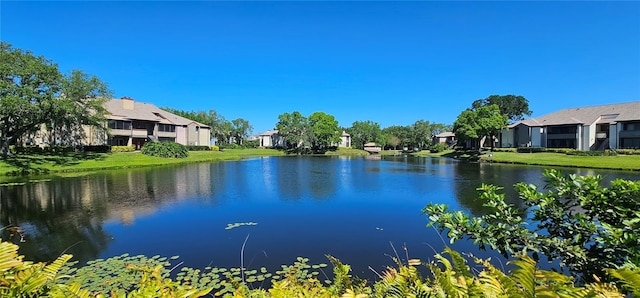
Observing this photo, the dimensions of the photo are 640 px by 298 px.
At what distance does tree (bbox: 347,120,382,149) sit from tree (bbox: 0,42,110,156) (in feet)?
254

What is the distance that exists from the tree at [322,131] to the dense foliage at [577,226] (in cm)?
7416

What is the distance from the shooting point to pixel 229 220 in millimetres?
12750

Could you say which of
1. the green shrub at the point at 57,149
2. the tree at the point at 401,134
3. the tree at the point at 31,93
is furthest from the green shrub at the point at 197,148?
the tree at the point at 401,134

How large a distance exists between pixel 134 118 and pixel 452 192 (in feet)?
170

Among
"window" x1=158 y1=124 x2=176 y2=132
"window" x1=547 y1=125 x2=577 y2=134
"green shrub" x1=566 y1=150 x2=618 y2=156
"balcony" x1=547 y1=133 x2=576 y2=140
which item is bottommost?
"green shrub" x1=566 y1=150 x2=618 y2=156

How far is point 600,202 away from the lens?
386 cm

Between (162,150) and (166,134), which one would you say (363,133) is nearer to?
(166,134)

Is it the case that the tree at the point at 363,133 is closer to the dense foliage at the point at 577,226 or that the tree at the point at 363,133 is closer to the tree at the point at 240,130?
the tree at the point at 240,130

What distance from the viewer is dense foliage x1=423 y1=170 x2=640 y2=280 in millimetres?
3459

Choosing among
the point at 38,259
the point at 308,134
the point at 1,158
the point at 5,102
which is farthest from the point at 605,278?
the point at 308,134

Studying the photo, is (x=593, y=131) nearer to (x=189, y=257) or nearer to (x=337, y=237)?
(x=337, y=237)

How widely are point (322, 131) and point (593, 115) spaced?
2021 inches

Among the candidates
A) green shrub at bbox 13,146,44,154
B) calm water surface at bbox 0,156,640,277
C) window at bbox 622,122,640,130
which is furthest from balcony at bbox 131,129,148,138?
window at bbox 622,122,640,130

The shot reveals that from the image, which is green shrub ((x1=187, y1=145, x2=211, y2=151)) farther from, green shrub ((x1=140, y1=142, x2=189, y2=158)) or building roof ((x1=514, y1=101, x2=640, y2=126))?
building roof ((x1=514, y1=101, x2=640, y2=126))
